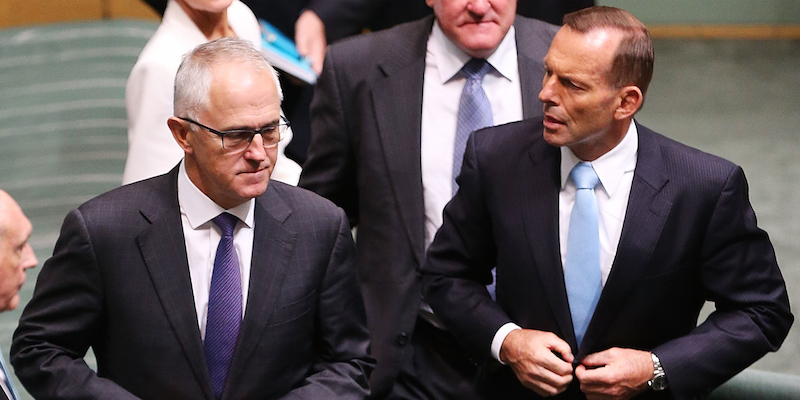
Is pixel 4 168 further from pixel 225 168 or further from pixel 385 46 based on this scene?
pixel 225 168

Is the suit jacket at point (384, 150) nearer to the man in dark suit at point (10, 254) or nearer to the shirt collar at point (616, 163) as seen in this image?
the shirt collar at point (616, 163)

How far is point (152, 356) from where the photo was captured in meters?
2.37

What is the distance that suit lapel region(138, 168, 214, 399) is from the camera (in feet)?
7.75

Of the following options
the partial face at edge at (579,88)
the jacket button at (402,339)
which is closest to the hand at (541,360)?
the partial face at edge at (579,88)

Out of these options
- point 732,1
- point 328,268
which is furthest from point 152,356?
point 732,1

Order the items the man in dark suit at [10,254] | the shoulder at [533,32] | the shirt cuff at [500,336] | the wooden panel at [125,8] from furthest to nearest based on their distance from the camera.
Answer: the wooden panel at [125,8], the shoulder at [533,32], the shirt cuff at [500,336], the man in dark suit at [10,254]

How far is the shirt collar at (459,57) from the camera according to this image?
3.19 metres

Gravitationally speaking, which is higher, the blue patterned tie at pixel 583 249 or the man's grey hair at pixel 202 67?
the man's grey hair at pixel 202 67

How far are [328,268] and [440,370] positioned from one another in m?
0.76

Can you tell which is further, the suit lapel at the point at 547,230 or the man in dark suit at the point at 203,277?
the suit lapel at the point at 547,230

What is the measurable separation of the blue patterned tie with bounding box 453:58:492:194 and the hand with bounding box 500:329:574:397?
0.65m

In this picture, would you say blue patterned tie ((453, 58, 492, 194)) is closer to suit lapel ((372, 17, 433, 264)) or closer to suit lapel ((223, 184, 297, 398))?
suit lapel ((372, 17, 433, 264))

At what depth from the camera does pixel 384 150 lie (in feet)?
10.4

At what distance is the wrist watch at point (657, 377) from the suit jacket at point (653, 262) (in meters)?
0.01
